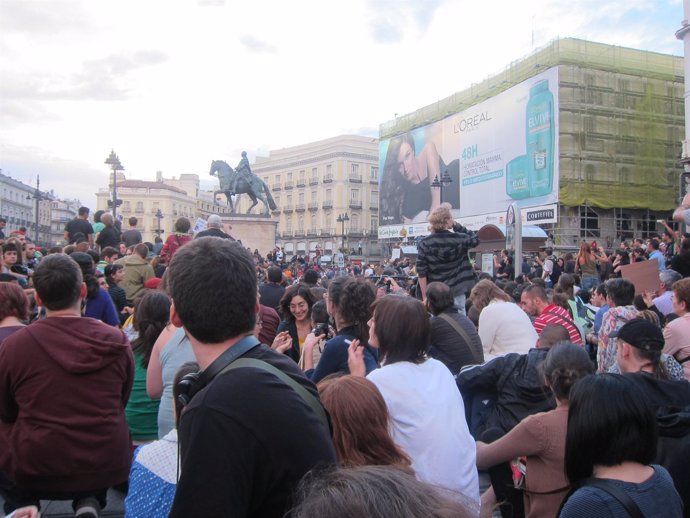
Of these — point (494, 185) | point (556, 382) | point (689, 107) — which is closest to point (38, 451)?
point (556, 382)

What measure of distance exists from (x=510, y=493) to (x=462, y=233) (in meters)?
4.09

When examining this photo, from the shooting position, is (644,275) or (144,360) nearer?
(144,360)

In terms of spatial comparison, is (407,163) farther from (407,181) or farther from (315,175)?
(315,175)

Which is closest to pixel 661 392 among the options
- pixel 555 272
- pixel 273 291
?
pixel 273 291

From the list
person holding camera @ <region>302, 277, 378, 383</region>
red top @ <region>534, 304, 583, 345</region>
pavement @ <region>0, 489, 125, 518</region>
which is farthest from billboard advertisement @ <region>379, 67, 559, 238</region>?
pavement @ <region>0, 489, 125, 518</region>

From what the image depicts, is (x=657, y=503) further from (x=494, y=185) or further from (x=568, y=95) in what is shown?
(x=494, y=185)

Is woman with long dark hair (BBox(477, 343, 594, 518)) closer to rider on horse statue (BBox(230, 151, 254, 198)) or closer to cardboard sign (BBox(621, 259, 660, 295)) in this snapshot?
cardboard sign (BBox(621, 259, 660, 295))

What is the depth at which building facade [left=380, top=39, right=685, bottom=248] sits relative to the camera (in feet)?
113

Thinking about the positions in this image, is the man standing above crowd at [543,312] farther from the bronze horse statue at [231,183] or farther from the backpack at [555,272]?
the bronze horse statue at [231,183]

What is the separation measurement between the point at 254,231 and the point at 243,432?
26.5 metres

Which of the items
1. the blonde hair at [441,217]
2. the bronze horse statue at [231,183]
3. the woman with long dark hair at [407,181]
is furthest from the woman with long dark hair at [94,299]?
the woman with long dark hair at [407,181]

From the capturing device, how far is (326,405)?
260cm

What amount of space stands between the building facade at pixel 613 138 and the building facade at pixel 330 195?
147 feet

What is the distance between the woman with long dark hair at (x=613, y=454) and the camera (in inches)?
86.5
